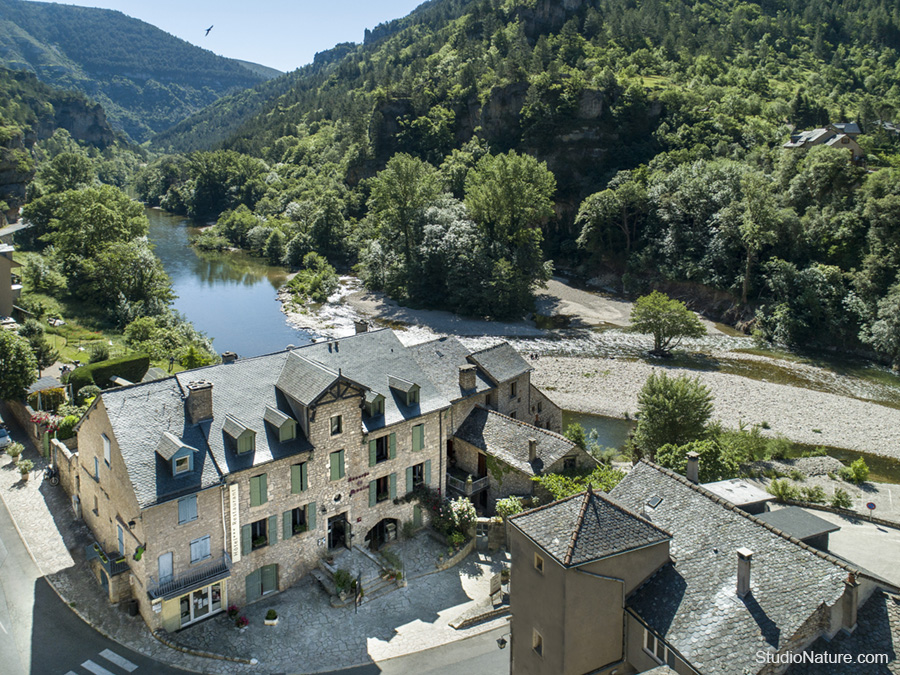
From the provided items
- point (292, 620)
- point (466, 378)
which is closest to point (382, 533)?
point (292, 620)

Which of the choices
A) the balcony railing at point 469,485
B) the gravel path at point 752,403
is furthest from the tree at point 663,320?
the balcony railing at point 469,485

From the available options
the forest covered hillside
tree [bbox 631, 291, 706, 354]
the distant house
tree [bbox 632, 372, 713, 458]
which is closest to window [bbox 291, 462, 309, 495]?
tree [bbox 632, 372, 713, 458]

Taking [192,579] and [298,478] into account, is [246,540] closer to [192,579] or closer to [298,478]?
[192,579]

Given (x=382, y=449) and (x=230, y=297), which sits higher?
(x=382, y=449)

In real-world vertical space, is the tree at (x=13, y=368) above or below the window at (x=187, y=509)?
above

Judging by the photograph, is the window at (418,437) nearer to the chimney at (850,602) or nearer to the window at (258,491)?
the window at (258,491)

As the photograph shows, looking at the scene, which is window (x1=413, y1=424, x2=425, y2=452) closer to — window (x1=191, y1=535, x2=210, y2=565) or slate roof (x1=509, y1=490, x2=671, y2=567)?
window (x1=191, y1=535, x2=210, y2=565)
